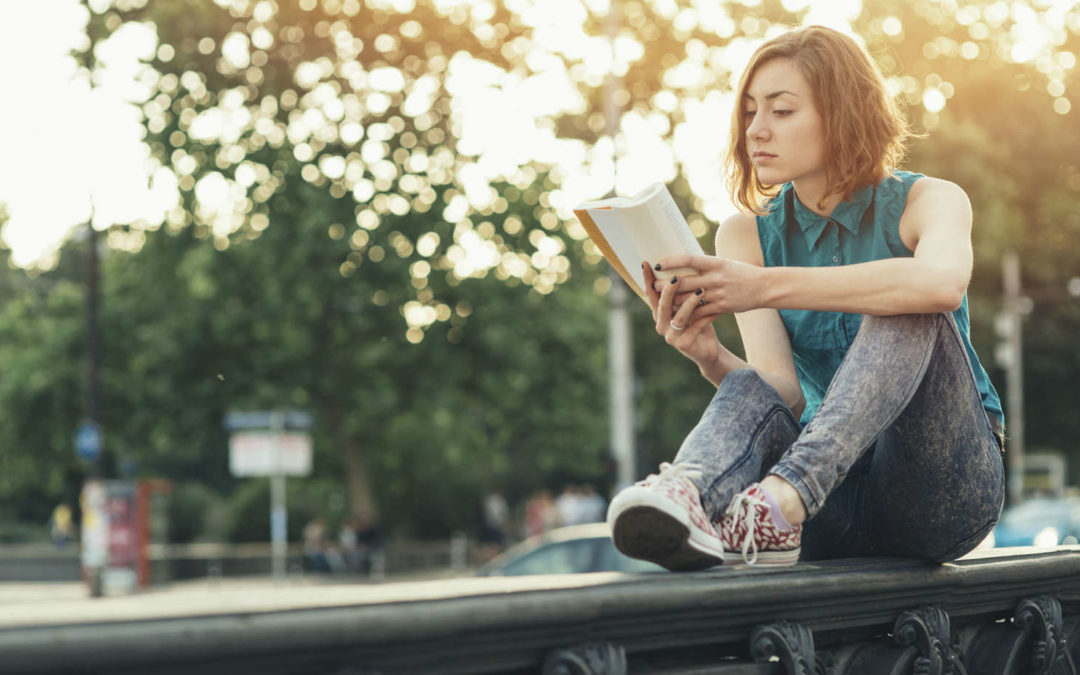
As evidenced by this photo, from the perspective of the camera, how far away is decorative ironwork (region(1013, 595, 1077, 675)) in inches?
118

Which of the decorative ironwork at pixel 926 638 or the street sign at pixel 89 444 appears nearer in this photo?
the decorative ironwork at pixel 926 638

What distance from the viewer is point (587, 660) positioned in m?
1.89

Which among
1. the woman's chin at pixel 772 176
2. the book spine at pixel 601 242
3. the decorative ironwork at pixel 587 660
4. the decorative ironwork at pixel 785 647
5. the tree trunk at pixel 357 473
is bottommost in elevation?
the tree trunk at pixel 357 473

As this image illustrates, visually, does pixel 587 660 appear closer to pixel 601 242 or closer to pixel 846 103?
pixel 601 242

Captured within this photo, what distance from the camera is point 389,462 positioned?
37.8 meters

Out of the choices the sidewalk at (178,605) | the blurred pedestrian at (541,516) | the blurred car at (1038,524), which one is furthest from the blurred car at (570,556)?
the blurred pedestrian at (541,516)

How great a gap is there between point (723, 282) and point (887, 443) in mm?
484

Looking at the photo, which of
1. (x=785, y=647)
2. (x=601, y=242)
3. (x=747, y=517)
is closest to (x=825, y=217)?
(x=601, y=242)

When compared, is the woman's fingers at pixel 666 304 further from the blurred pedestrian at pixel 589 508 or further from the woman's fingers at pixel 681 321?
the blurred pedestrian at pixel 589 508

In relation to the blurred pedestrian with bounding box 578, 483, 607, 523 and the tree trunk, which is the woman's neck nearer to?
the blurred pedestrian with bounding box 578, 483, 607, 523

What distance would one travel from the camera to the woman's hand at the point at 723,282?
2732 millimetres

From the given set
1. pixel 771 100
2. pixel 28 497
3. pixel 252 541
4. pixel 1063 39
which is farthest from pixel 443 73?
pixel 28 497

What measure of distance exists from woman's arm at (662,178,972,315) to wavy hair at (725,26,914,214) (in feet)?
1.02

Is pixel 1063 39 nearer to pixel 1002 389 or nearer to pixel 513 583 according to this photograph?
pixel 1002 389
